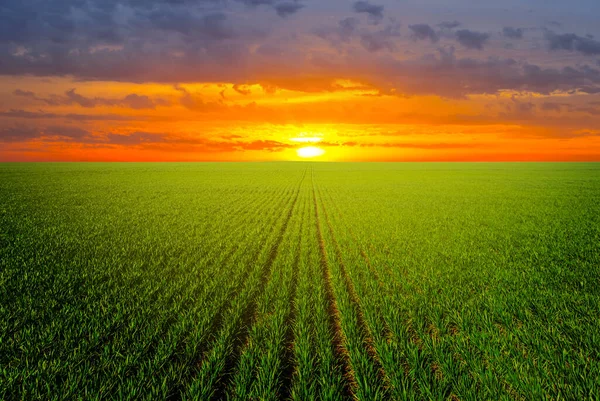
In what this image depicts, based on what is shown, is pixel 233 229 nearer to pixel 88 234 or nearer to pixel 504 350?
pixel 88 234

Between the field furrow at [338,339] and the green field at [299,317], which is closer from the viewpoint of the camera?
the green field at [299,317]

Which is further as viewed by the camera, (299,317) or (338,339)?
(299,317)

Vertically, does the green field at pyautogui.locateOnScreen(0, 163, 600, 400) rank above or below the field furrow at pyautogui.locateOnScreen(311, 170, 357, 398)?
above

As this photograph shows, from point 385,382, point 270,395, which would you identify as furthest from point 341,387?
point 270,395

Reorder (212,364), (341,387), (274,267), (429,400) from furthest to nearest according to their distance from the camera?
(274,267) < (212,364) < (341,387) < (429,400)

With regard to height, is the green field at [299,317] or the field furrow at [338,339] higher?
the green field at [299,317]

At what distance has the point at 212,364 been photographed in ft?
16.1

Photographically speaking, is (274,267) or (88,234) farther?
(88,234)

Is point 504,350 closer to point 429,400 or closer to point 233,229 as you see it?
point 429,400

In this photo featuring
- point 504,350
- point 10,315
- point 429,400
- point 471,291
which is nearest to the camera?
point 429,400

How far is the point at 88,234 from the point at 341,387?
1490 centimetres

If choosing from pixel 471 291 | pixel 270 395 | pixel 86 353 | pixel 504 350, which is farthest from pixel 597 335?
pixel 86 353

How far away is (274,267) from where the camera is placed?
33.3ft

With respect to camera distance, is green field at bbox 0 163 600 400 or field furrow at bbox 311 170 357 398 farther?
field furrow at bbox 311 170 357 398
